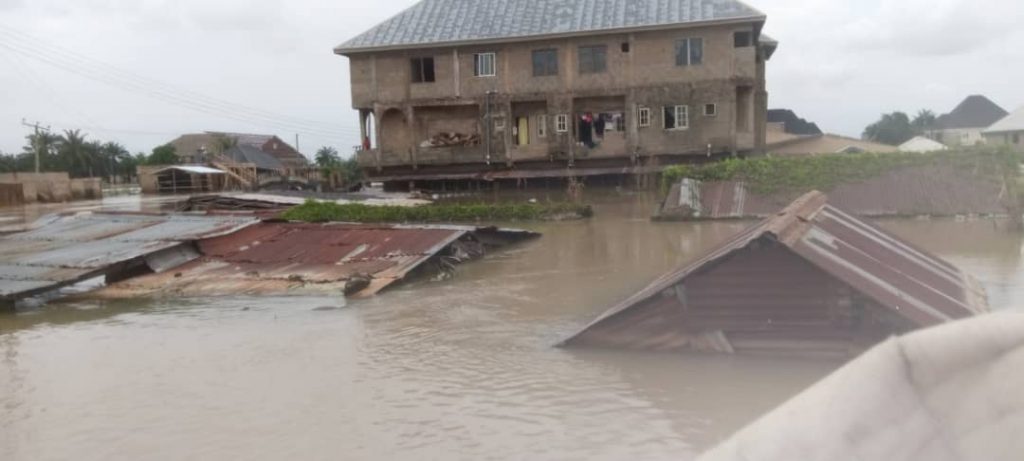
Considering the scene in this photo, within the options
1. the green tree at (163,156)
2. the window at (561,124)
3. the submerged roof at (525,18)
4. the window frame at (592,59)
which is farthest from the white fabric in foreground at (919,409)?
the green tree at (163,156)

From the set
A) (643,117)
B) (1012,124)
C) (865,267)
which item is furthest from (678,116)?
(1012,124)

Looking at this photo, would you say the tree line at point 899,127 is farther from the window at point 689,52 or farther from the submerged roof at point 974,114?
the window at point 689,52

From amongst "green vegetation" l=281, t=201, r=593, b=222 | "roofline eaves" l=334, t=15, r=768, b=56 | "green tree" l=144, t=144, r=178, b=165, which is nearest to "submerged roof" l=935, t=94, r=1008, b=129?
"roofline eaves" l=334, t=15, r=768, b=56

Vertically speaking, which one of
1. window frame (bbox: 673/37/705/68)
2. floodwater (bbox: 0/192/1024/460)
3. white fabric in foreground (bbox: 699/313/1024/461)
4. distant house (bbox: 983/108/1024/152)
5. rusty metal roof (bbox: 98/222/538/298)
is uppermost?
window frame (bbox: 673/37/705/68)

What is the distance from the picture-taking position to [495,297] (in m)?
10.5

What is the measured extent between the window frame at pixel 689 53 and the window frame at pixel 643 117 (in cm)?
200

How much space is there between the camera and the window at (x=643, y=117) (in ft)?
98.8

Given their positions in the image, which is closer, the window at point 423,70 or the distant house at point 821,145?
the window at point 423,70

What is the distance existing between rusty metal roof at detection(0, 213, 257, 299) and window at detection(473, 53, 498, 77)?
55.0 feet

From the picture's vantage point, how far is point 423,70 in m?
32.0

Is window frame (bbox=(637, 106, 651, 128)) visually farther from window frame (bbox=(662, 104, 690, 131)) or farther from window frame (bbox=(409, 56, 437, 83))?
window frame (bbox=(409, 56, 437, 83))

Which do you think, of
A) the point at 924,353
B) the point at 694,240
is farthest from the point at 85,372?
the point at 694,240

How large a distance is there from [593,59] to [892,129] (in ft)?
161

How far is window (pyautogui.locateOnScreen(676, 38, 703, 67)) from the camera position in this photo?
2905 cm
